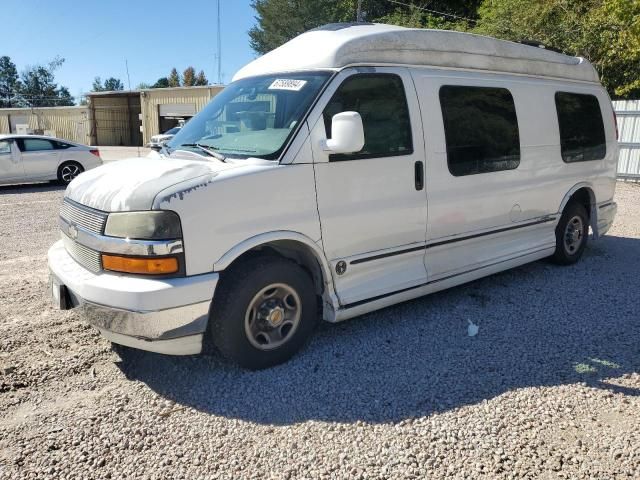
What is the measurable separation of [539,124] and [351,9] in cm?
3353

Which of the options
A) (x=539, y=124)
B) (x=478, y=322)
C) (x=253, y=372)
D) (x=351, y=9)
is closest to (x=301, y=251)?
(x=253, y=372)

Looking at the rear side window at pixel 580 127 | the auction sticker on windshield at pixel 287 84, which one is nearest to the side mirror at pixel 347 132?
the auction sticker on windshield at pixel 287 84

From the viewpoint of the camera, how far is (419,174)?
4348mm

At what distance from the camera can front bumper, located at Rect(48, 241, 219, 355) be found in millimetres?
3125

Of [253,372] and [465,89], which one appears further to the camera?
[465,89]

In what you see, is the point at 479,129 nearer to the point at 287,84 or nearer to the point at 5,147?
the point at 287,84

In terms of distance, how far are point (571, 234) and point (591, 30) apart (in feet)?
48.2

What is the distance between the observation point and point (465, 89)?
15.8 ft

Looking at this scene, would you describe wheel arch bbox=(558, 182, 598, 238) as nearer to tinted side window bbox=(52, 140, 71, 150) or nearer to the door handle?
the door handle

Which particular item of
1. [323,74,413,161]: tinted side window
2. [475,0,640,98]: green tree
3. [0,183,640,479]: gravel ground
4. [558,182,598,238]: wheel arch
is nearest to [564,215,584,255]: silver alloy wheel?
[558,182,598,238]: wheel arch

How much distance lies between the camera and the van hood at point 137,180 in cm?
321

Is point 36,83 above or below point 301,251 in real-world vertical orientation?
above

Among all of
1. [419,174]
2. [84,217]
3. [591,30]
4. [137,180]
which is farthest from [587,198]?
[591,30]

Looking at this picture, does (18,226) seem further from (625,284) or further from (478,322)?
(625,284)
